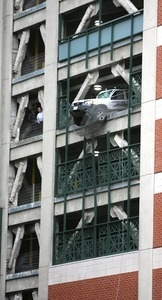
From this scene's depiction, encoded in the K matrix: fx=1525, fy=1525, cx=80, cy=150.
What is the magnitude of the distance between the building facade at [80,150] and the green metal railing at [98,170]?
48 millimetres

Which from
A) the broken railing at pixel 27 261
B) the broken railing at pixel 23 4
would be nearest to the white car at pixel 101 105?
the broken railing at pixel 27 261

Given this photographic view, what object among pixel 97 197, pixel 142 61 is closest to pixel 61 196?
pixel 97 197

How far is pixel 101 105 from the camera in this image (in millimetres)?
71125

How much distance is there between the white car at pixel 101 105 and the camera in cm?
7112

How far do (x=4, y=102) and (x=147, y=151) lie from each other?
12.3m

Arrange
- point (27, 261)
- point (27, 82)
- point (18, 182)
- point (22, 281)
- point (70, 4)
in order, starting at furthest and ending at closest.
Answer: point (27, 82)
point (18, 182)
point (27, 261)
point (70, 4)
point (22, 281)

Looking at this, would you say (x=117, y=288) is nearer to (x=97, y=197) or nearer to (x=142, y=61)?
(x=97, y=197)

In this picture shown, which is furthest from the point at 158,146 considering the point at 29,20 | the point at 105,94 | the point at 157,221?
the point at 29,20

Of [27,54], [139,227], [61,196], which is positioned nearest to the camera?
[139,227]

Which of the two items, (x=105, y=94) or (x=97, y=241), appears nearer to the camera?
(x=97, y=241)

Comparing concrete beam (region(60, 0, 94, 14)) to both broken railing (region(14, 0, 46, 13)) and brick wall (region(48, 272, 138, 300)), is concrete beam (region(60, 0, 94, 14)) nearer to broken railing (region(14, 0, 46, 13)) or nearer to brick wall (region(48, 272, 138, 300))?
broken railing (region(14, 0, 46, 13))

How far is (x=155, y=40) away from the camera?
6881 cm

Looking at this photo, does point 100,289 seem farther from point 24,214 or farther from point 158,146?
point 24,214

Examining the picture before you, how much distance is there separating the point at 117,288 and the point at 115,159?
614 cm
